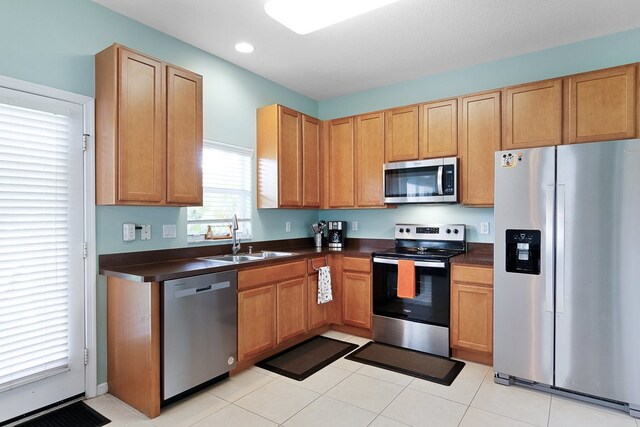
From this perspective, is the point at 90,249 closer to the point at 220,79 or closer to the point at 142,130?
the point at 142,130

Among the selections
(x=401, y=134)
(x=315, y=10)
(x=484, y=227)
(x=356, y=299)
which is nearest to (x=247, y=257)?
(x=356, y=299)

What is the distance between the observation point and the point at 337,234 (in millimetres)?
4438

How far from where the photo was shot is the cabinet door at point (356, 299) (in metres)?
3.72

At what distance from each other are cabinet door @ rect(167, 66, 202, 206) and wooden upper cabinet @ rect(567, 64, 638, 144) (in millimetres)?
3081

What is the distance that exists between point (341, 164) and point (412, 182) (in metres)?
0.95

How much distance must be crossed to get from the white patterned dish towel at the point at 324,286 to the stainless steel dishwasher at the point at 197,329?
3.72ft

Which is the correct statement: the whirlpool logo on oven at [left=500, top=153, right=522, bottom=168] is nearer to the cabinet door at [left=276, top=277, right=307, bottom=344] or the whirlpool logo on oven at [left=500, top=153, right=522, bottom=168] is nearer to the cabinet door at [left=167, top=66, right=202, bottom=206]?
the cabinet door at [left=276, top=277, right=307, bottom=344]

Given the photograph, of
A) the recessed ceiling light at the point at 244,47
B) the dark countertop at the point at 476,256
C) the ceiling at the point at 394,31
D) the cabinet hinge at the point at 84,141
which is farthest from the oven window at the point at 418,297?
the cabinet hinge at the point at 84,141

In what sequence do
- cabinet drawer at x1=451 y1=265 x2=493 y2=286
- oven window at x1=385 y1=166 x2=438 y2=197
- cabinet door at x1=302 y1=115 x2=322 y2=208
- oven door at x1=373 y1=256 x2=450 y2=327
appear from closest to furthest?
1. cabinet drawer at x1=451 y1=265 x2=493 y2=286
2. oven door at x1=373 y1=256 x2=450 y2=327
3. oven window at x1=385 y1=166 x2=438 y2=197
4. cabinet door at x1=302 y1=115 x2=322 y2=208

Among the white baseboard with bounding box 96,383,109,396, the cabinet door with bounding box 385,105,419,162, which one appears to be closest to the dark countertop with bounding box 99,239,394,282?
the white baseboard with bounding box 96,383,109,396

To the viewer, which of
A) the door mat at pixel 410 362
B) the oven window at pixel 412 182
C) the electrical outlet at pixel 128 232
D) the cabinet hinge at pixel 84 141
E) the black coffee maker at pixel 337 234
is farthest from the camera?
the black coffee maker at pixel 337 234

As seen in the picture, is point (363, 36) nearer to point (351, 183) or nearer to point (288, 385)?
point (351, 183)

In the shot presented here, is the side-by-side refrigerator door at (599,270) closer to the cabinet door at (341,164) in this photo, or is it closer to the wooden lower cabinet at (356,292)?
the wooden lower cabinet at (356,292)

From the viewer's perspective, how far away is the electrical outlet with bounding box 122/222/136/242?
107 inches
